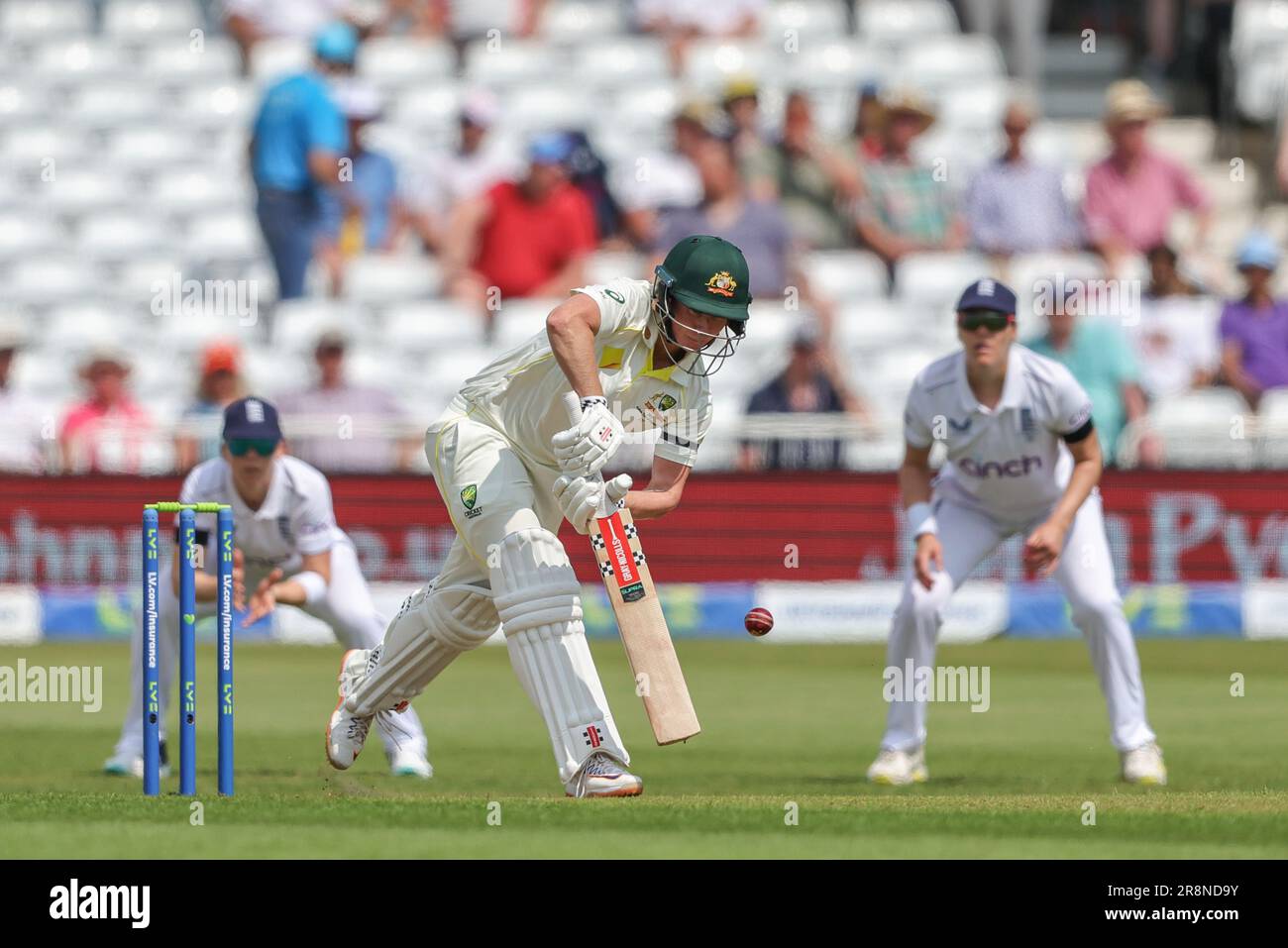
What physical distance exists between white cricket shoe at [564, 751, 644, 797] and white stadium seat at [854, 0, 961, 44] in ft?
40.8

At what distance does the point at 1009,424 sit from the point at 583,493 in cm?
248

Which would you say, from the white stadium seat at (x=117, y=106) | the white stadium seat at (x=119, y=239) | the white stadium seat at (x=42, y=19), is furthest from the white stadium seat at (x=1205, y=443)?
the white stadium seat at (x=42, y=19)

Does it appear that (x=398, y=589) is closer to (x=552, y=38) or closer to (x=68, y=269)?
(x=68, y=269)

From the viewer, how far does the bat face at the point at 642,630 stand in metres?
6.98

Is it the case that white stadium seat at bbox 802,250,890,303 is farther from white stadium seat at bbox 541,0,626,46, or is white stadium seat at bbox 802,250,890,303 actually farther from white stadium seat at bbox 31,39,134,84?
white stadium seat at bbox 31,39,134,84

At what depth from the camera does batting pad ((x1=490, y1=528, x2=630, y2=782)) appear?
694cm

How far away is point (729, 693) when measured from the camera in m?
11.8

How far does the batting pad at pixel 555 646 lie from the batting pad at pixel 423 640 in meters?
0.38

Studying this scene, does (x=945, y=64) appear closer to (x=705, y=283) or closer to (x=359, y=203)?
(x=359, y=203)

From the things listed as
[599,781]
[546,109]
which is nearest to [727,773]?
[599,781]

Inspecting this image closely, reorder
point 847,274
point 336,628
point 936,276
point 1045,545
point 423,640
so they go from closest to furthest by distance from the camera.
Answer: point 423,640
point 1045,545
point 336,628
point 936,276
point 847,274

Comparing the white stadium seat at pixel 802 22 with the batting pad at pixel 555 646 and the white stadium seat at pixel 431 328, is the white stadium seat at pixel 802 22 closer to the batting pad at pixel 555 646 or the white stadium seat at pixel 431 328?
the white stadium seat at pixel 431 328

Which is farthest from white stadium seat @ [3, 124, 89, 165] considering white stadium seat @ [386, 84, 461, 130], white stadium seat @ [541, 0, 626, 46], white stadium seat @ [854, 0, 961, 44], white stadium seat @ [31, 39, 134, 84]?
white stadium seat @ [854, 0, 961, 44]

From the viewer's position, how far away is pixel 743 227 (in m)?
14.9
